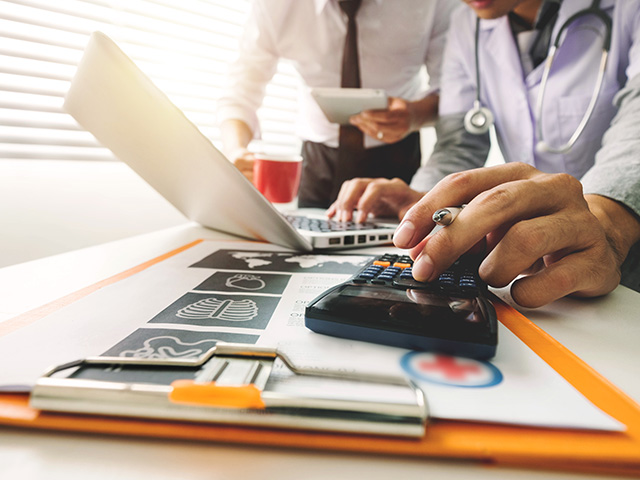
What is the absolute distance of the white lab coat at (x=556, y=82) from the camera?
27.8 inches

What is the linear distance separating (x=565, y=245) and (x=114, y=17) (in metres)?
1.33

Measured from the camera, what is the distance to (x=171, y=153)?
1.33 ft

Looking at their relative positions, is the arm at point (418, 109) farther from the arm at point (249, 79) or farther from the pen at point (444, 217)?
the pen at point (444, 217)

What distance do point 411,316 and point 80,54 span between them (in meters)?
1.27

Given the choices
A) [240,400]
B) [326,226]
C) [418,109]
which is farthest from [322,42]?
[240,400]

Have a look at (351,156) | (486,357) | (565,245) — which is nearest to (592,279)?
(565,245)

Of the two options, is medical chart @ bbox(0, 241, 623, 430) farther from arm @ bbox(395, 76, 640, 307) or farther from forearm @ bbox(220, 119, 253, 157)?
forearm @ bbox(220, 119, 253, 157)

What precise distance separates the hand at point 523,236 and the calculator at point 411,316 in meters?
0.03

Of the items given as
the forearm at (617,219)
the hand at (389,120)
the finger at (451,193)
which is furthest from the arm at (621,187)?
the hand at (389,120)

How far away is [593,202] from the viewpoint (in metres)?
0.41

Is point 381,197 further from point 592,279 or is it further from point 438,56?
point 438,56

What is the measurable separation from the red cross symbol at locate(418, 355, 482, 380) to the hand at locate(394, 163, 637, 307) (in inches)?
3.6

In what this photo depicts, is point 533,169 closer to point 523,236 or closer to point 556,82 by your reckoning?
point 523,236

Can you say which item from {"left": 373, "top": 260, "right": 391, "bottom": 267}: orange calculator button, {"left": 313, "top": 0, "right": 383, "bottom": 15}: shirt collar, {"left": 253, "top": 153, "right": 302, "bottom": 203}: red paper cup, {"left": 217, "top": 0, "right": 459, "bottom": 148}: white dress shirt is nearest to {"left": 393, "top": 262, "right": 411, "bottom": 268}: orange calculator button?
{"left": 373, "top": 260, "right": 391, "bottom": 267}: orange calculator button
